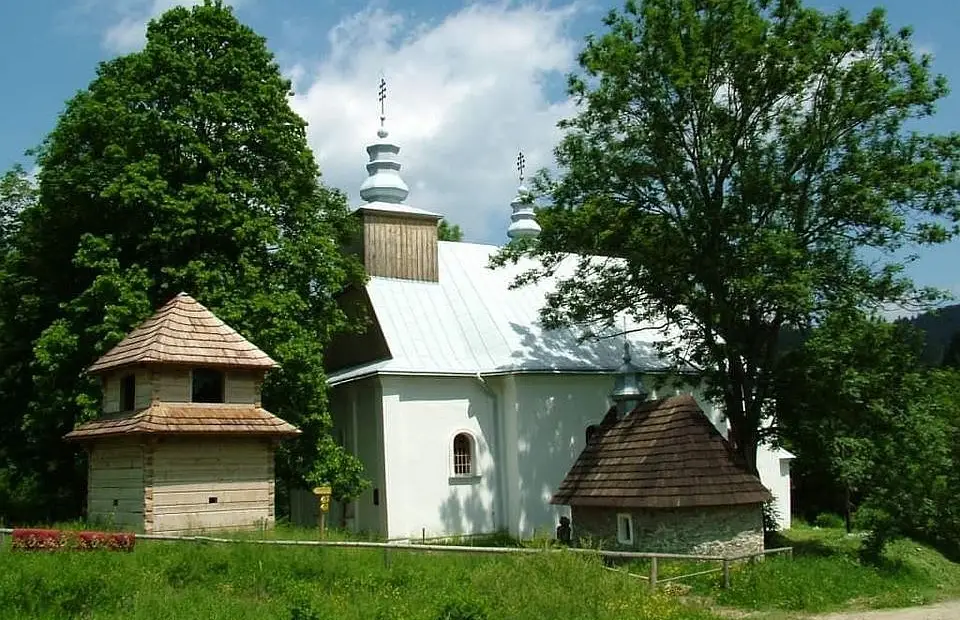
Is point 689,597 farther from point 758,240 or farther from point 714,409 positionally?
point 714,409

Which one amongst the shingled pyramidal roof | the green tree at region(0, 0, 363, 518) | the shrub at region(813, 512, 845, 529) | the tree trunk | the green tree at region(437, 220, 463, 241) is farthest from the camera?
the green tree at region(437, 220, 463, 241)

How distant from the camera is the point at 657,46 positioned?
22.5 meters

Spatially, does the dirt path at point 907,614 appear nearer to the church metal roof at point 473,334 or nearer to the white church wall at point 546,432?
the white church wall at point 546,432

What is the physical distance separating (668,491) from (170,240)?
12688 mm

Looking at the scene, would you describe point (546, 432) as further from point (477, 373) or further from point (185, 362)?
point (185, 362)

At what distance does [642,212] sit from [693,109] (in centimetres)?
270

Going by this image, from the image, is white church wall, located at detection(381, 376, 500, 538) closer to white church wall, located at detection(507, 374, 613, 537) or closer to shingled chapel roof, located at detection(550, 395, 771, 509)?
white church wall, located at detection(507, 374, 613, 537)

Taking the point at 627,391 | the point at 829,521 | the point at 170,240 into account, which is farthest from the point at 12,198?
the point at 829,521

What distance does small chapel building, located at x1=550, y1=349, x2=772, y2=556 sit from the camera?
Answer: 18891mm

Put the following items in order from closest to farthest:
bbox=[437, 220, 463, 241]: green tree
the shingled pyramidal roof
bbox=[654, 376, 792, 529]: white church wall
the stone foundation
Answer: the shingled pyramidal roof → the stone foundation → bbox=[654, 376, 792, 529]: white church wall → bbox=[437, 220, 463, 241]: green tree

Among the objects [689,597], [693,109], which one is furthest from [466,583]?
[693,109]

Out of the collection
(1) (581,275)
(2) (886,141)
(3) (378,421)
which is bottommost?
(3) (378,421)

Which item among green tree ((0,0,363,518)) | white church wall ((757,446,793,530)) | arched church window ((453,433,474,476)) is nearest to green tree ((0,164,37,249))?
green tree ((0,0,363,518))

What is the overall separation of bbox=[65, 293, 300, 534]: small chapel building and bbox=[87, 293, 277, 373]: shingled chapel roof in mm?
23
